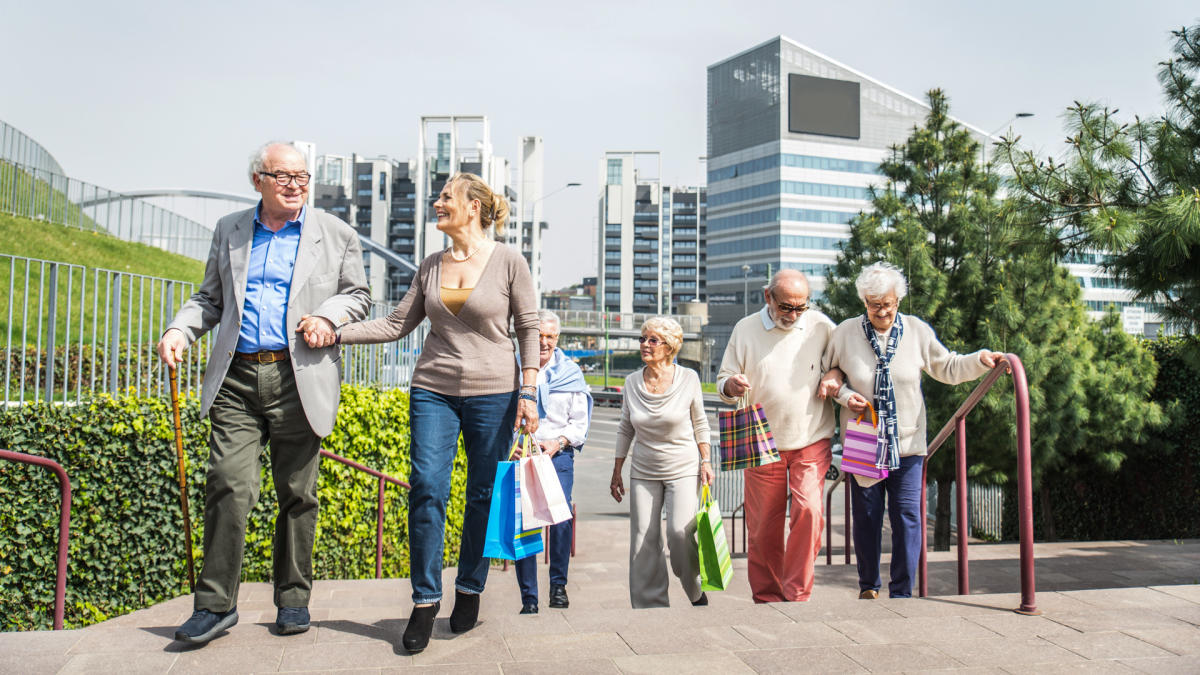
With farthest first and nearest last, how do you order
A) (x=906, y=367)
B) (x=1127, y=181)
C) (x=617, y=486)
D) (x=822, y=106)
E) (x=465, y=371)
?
(x=822, y=106), (x=1127, y=181), (x=617, y=486), (x=906, y=367), (x=465, y=371)

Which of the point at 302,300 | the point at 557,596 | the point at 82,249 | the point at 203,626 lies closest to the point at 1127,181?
the point at 557,596

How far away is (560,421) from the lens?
5.36m

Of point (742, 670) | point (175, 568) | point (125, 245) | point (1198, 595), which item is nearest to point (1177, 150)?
point (1198, 595)

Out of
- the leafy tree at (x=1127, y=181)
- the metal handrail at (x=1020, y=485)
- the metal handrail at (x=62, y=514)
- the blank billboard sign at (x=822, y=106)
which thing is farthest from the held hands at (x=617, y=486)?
the blank billboard sign at (x=822, y=106)

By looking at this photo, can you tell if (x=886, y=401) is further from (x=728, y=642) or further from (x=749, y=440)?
(x=728, y=642)

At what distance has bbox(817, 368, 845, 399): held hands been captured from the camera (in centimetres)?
444

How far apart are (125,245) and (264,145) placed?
18.2 m

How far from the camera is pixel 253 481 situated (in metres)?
3.24

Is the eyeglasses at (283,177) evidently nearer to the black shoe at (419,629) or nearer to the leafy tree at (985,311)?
the black shoe at (419,629)

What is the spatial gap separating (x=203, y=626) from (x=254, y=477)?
0.53 meters

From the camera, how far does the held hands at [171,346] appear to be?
3031mm

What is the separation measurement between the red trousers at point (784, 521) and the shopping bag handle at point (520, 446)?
1.43 meters

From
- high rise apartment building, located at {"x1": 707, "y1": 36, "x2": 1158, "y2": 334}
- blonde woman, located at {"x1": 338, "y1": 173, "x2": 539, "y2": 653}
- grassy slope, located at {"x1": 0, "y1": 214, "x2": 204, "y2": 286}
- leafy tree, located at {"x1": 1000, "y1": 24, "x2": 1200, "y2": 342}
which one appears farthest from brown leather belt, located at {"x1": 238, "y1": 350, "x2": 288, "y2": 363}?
high rise apartment building, located at {"x1": 707, "y1": 36, "x2": 1158, "y2": 334}

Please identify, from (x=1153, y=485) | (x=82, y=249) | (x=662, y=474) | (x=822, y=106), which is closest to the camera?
(x=662, y=474)
